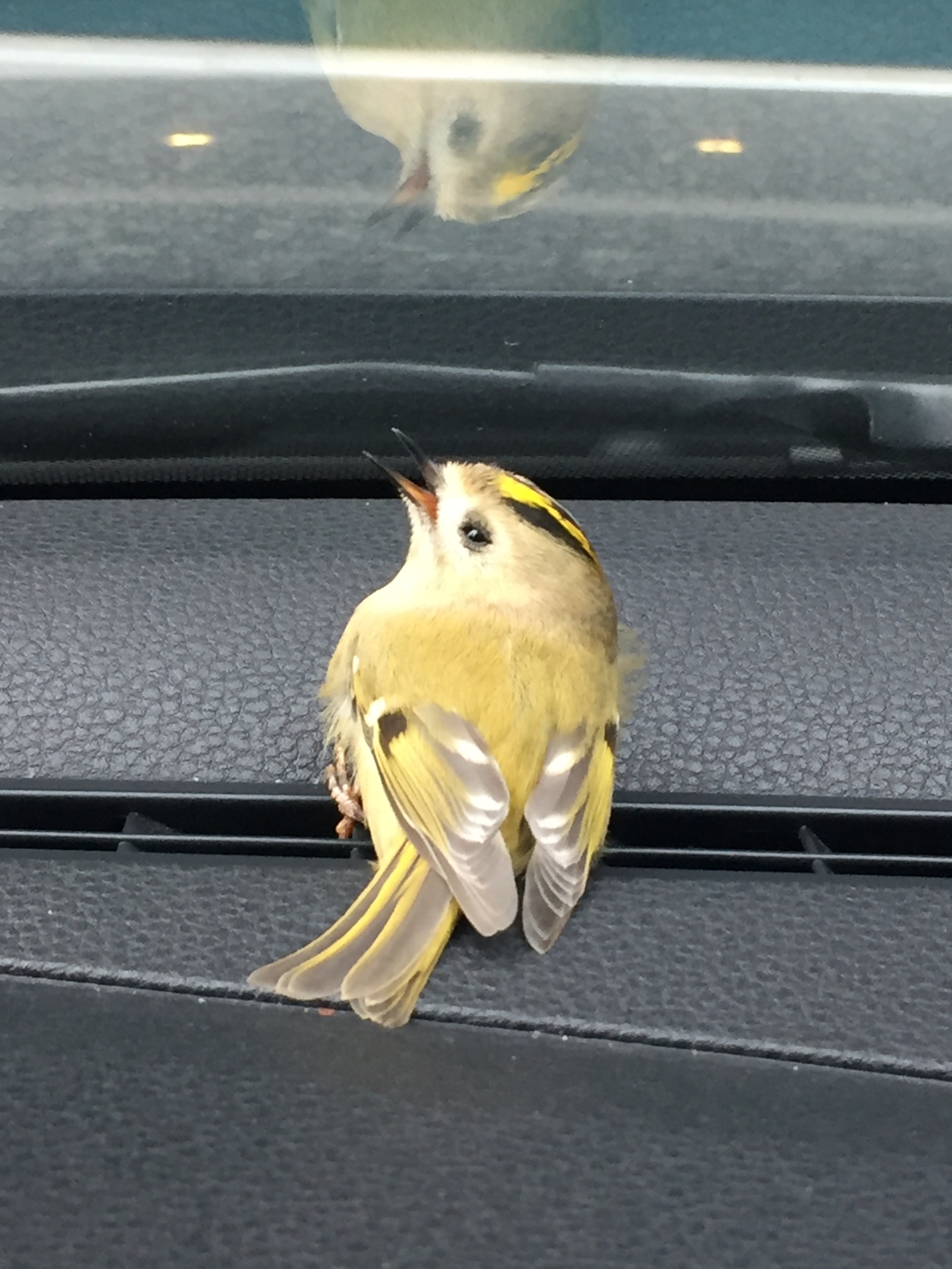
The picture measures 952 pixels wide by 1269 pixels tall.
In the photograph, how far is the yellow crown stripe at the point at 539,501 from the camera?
1.17 metres

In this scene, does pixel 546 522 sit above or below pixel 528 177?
below

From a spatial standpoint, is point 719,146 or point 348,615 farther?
point 719,146

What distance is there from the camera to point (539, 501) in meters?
1.19

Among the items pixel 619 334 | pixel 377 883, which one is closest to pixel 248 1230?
pixel 377 883

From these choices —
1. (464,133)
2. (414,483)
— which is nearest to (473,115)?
(464,133)

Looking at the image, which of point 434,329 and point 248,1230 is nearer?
point 248,1230

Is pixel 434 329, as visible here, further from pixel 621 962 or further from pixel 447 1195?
pixel 447 1195

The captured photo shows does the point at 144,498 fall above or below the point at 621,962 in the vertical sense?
above

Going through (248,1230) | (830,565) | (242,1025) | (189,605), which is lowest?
(248,1230)

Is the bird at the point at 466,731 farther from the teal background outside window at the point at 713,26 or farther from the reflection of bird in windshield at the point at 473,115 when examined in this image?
the teal background outside window at the point at 713,26

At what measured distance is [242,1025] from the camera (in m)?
0.90

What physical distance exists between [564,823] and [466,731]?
14 cm

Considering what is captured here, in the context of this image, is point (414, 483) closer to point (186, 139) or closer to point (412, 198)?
point (412, 198)

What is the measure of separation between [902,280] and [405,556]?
1.72 feet
